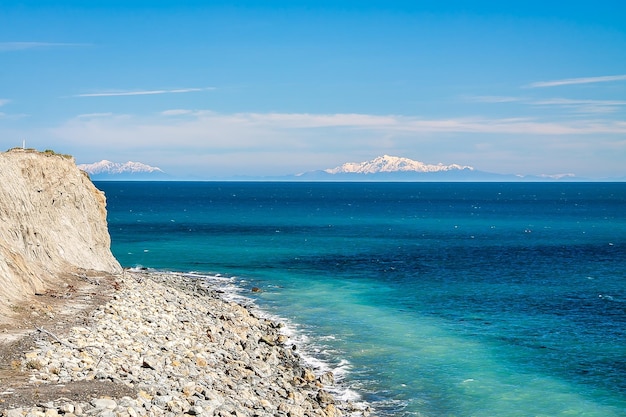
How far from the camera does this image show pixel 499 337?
3894 cm

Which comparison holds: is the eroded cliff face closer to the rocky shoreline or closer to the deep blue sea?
the rocky shoreline

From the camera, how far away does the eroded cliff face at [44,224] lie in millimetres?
32062

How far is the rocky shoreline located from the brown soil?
191mm

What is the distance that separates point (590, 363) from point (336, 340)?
14.8m

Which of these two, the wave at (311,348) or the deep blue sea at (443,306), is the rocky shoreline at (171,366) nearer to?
the wave at (311,348)

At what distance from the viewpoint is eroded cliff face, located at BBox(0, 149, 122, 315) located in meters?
32.1

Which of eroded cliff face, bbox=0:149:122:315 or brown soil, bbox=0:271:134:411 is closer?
brown soil, bbox=0:271:134:411

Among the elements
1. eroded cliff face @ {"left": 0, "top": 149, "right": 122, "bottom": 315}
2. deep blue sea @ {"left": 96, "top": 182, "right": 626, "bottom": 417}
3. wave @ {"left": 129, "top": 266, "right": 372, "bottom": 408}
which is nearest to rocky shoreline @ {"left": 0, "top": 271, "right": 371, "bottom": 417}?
wave @ {"left": 129, "top": 266, "right": 372, "bottom": 408}

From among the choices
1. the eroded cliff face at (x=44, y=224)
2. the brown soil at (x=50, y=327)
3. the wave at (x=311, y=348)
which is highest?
the eroded cliff face at (x=44, y=224)

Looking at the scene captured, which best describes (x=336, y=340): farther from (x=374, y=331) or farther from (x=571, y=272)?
(x=571, y=272)

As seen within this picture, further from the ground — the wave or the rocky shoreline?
the rocky shoreline

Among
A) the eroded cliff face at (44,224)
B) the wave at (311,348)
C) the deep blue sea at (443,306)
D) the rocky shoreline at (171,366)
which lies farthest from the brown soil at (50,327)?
the deep blue sea at (443,306)

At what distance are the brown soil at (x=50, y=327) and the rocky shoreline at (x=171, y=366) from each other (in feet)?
0.63

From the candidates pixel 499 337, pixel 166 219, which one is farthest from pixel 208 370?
pixel 166 219
